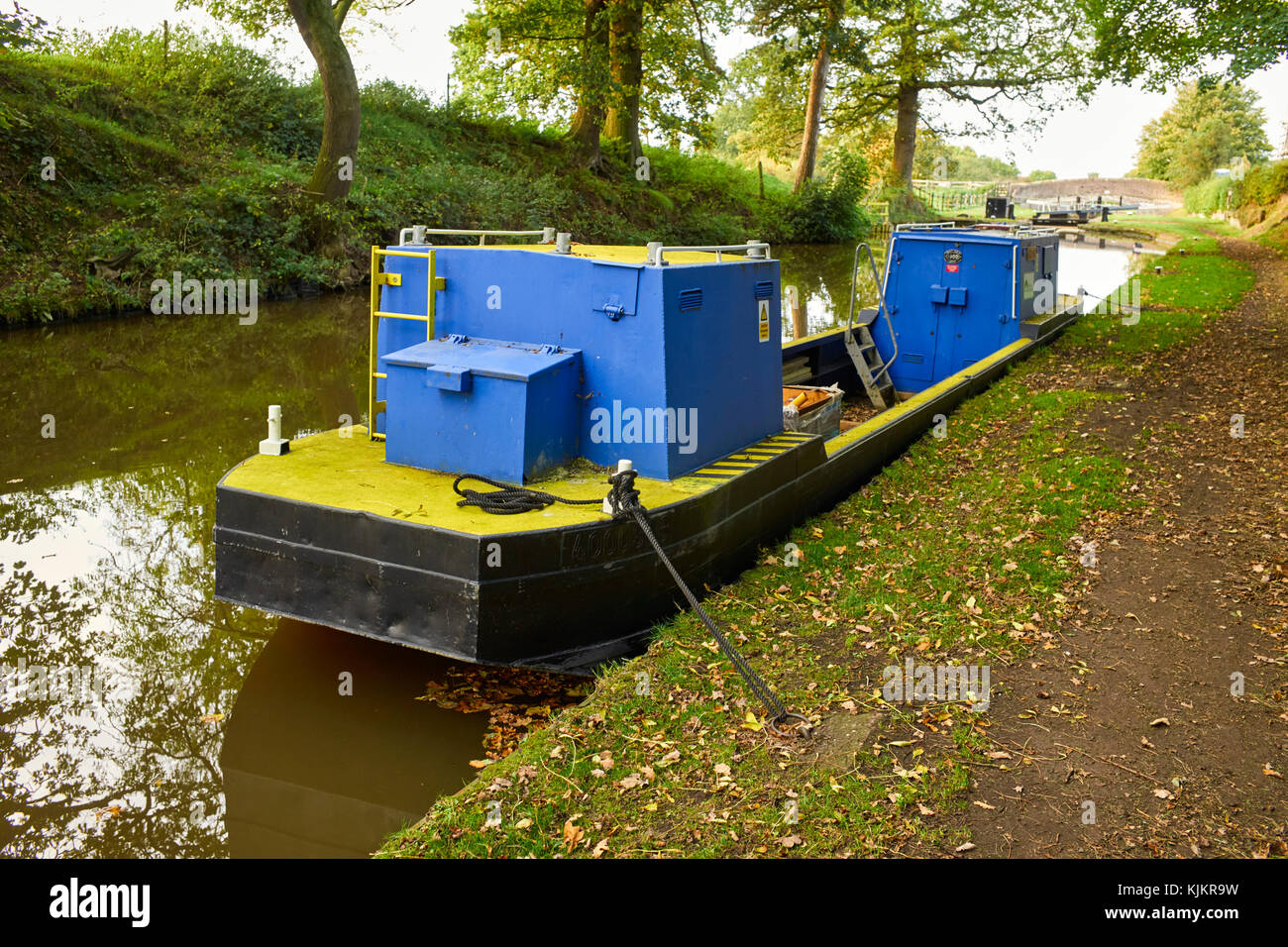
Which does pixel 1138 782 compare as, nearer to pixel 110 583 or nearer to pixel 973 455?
pixel 973 455

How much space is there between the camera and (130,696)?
18.5 feet

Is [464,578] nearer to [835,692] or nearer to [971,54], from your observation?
[835,692]

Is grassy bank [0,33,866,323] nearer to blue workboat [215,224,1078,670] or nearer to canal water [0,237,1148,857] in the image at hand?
canal water [0,237,1148,857]

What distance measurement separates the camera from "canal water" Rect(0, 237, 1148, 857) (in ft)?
15.6

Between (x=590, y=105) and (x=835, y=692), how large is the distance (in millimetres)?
26157

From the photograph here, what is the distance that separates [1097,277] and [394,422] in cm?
2575

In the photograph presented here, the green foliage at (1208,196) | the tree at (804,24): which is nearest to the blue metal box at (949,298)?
the tree at (804,24)

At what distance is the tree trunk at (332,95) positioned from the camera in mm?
19062

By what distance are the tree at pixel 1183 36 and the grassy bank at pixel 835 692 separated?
262 inches

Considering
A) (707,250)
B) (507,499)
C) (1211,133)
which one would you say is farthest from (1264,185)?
(507,499)

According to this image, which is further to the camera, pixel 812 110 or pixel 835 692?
pixel 812 110

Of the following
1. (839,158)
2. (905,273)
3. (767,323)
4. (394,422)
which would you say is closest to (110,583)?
(394,422)

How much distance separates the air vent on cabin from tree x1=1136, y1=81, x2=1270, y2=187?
6042 centimetres

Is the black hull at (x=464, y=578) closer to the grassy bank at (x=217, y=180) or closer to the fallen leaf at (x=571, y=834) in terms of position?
Answer: the fallen leaf at (x=571, y=834)
